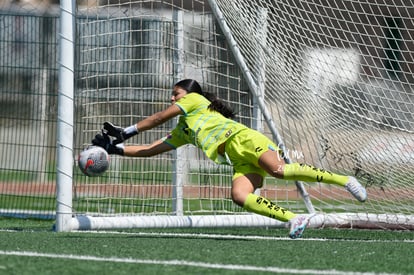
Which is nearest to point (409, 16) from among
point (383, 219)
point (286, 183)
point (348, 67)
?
point (348, 67)

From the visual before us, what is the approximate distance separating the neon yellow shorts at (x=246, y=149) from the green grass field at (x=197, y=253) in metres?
0.51

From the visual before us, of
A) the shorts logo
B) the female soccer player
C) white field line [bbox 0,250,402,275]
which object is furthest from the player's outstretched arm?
white field line [bbox 0,250,402,275]

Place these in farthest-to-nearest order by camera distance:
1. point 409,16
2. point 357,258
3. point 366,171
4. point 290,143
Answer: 1. point 290,143
2. point 366,171
3. point 409,16
4. point 357,258

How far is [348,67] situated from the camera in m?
7.59

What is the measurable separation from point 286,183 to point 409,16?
8.17ft

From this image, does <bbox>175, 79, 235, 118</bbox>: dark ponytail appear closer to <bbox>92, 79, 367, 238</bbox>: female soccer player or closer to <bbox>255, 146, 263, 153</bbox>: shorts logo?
<bbox>92, 79, 367, 238</bbox>: female soccer player

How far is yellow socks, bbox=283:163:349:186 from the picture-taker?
703 centimetres

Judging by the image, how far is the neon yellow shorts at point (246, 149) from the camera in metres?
7.16

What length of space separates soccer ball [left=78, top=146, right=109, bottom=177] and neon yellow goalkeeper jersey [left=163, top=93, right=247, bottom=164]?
0.65 meters

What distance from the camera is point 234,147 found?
7.23 m

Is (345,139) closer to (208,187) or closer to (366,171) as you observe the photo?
(366,171)

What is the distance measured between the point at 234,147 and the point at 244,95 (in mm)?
2002

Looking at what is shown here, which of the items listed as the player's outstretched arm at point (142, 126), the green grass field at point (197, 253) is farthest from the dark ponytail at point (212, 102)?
the green grass field at point (197, 253)

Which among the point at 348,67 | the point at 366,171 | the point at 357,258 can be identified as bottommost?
the point at 357,258
